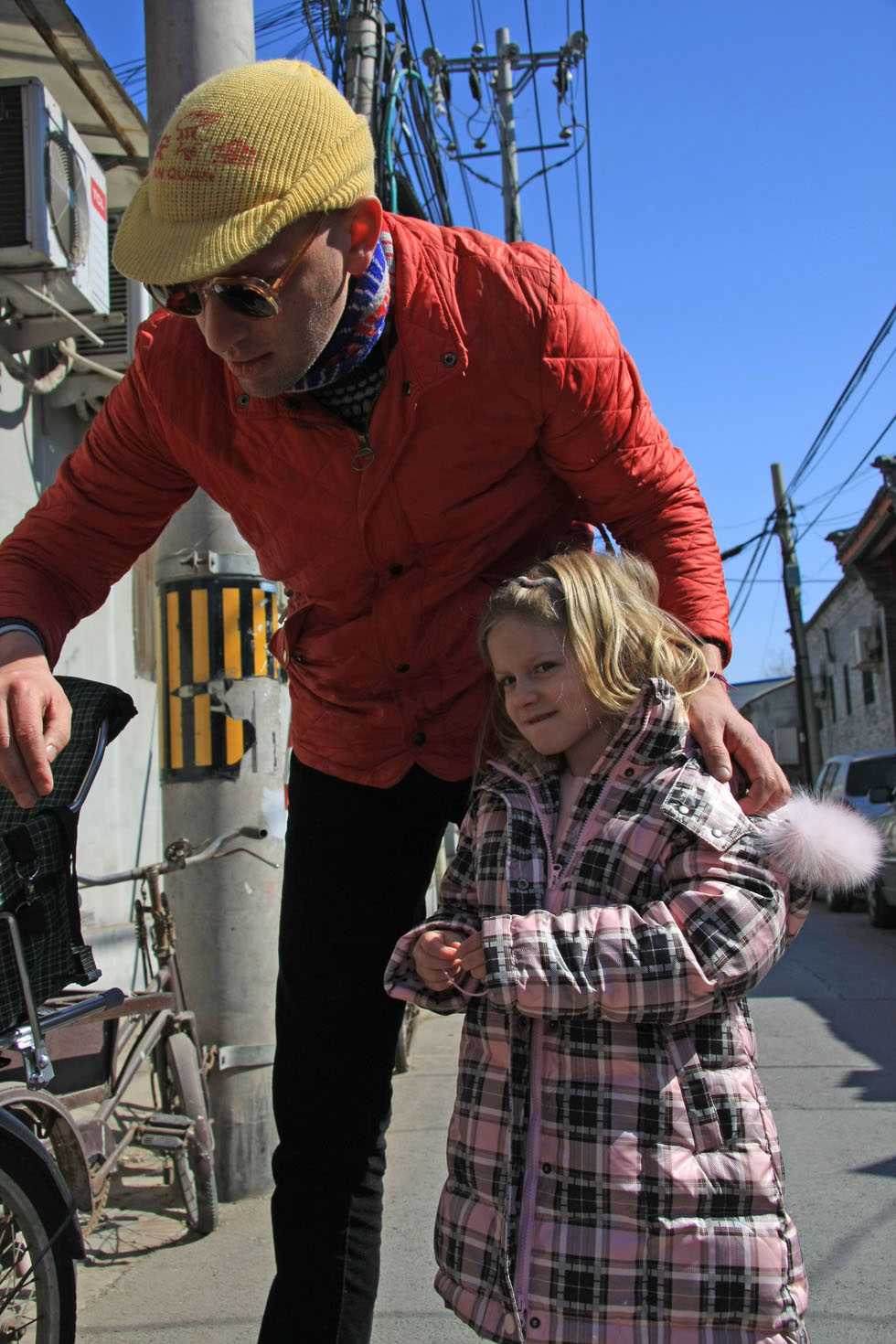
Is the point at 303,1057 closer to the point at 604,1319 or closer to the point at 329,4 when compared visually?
the point at 604,1319

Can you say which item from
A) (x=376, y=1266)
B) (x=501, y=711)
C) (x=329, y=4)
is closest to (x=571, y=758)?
(x=501, y=711)

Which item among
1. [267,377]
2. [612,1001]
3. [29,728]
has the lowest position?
[612,1001]

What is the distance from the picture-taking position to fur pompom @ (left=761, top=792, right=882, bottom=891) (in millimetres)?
1792

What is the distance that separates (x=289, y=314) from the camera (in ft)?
5.74

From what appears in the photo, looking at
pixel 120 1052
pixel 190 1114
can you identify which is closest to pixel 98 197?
pixel 120 1052

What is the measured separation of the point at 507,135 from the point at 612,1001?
64.0 ft

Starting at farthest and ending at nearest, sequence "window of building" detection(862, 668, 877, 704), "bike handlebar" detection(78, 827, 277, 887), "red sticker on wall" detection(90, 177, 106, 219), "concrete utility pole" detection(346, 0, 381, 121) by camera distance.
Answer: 1. "window of building" detection(862, 668, 877, 704)
2. "concrete utility pole" detection(346, 0, 381, 121)
3. "red sticker on wall" detection(90, 177, 106, 219)
4. "bike handlebar" detection(78, 827, 277, 887)

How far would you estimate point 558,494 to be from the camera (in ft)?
7.09

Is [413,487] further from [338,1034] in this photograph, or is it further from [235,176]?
[338,1034]

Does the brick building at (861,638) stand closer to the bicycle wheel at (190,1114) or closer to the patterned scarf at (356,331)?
the bicycle wheel at (190,1114)

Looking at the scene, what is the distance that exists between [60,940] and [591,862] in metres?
0.96

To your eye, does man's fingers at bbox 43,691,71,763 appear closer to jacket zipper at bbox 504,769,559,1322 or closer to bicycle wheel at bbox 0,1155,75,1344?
jacket zipper at bbox 504,769,559,1322

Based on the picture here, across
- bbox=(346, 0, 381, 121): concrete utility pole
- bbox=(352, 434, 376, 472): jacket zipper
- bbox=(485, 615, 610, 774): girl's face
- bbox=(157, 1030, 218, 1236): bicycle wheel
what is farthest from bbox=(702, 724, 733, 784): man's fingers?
bbox=(346, 0, 381, 121): concrete utility pole

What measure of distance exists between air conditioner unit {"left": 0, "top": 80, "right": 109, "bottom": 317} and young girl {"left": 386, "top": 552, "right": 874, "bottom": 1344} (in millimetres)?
4406
